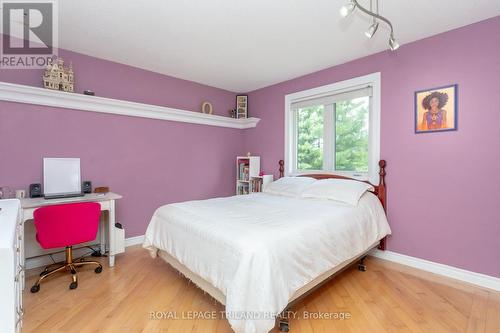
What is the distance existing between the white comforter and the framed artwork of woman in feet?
3.28

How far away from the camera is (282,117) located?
401cm

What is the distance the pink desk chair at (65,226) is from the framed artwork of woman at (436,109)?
3505mm

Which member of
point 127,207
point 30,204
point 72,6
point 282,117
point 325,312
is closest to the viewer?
point 325,312

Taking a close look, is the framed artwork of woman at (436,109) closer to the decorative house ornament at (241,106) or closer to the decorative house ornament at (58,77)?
the decorative house ornament at (241,106)

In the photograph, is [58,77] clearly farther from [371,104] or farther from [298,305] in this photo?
[371,104]

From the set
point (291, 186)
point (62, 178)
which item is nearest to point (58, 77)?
point (62, 178)

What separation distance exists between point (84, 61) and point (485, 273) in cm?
491

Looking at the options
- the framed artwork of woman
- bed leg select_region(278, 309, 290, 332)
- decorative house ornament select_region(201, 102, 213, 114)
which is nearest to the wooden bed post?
the framed artwork of woman

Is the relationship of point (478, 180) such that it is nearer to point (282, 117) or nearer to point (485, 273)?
point (485, 273)

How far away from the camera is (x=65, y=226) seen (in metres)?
2.18

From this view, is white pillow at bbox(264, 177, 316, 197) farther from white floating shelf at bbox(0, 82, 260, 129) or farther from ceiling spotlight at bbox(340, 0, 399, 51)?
ceiling spotlight at bbox(340, 0, 399, 51)

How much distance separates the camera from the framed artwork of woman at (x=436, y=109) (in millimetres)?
2424

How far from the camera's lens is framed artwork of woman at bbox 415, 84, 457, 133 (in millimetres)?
2424

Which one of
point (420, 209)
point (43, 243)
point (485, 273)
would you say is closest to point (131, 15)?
point (43, 243)
